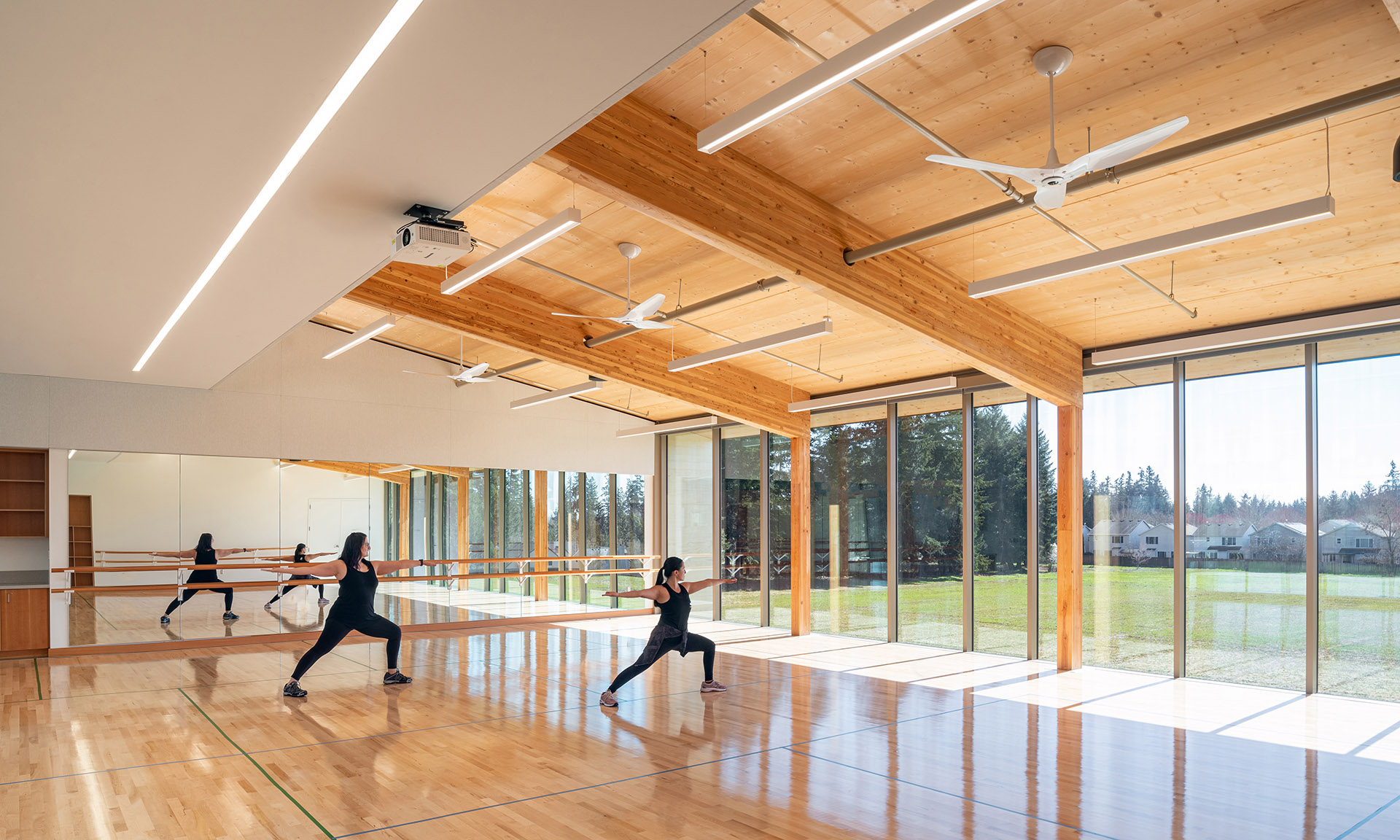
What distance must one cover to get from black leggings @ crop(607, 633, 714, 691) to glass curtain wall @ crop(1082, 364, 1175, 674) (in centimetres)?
452

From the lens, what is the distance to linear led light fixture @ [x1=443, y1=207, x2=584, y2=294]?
227 inches

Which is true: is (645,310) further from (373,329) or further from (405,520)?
(405,520)

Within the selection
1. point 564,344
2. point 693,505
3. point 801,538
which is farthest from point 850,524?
point 564,344

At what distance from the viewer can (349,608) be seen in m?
7.41

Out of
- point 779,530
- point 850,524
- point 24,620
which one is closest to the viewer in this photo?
point 24,620

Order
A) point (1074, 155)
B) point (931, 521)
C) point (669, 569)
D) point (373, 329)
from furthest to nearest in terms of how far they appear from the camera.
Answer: point (931, 521)
point (373, 329)
point (669, 569)
point (1074, 155)

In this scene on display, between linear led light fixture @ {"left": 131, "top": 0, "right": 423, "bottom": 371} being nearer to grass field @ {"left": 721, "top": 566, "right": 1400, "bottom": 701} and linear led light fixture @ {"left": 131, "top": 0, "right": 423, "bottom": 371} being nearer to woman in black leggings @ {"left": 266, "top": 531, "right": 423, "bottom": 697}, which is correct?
woman in black leggings @ {"left": 266, "top": 531, "right": 423, "bottom": 697}

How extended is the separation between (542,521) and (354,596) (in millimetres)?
6963

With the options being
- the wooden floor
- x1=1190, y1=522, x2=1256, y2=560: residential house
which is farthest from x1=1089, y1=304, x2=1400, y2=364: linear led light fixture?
the wooden floor

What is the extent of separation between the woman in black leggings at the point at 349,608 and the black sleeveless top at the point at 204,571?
4.12 m

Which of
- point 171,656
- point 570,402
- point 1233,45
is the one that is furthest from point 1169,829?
point 570,402

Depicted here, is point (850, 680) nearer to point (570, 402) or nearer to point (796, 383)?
point (796, 383)

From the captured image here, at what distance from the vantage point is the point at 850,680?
27.5 ft

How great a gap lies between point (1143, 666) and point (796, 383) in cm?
555
